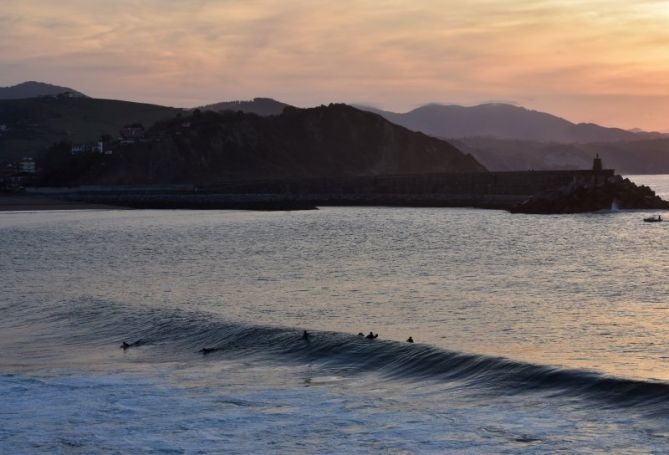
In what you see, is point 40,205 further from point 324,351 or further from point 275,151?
point 324,351

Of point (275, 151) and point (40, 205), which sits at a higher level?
point (275, 151)

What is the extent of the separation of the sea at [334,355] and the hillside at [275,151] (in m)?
125

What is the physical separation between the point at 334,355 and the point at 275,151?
161 meters

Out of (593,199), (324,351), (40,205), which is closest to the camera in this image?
(324,351)

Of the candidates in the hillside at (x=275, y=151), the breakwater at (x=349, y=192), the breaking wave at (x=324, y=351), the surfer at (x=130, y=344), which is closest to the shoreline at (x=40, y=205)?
the breakwater at (x=349, y=192)

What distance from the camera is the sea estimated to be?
1480 cm

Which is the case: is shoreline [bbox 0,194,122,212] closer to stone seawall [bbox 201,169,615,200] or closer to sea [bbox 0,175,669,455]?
stone seawall [bbox 201,169,615,200]

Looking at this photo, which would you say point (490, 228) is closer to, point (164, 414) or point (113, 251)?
point (113, 251)

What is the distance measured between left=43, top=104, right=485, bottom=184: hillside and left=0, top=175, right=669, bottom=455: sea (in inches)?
4937

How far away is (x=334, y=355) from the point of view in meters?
21.5

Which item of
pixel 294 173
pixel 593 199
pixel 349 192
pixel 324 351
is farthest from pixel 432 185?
pixel 324 351

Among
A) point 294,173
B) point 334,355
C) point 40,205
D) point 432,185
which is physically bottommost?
point 334,355

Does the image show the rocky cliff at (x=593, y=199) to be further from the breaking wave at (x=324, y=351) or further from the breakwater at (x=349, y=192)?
the breaking wave at (x=324, y=351)

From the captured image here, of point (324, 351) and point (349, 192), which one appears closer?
point (324, 351)
